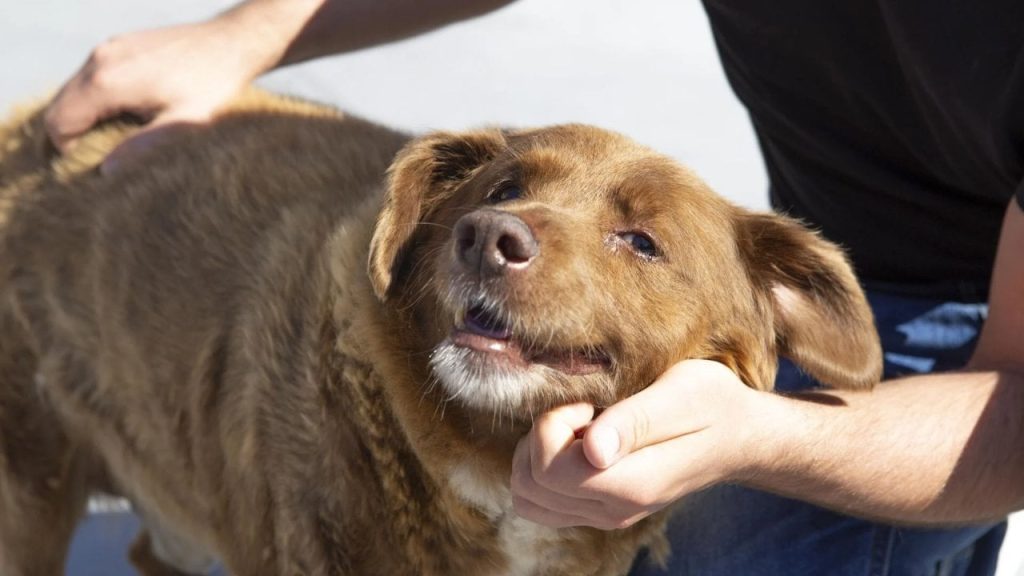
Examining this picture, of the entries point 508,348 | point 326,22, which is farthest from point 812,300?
point 326,22

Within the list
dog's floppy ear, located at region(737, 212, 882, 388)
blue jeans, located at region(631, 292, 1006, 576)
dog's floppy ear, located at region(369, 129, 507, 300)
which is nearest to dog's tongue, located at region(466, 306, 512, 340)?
dog's floppy ear, located at region(369, 129, 507, 300)

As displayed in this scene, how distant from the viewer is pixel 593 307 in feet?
7.54

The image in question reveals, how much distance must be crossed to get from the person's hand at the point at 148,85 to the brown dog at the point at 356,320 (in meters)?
0.07

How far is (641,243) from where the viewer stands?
8.04 ft

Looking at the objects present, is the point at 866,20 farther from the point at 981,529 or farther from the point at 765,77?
the point at 981,529

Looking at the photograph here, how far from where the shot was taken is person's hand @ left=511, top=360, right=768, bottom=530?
6.98ft

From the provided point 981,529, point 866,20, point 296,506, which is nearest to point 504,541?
point 296,506

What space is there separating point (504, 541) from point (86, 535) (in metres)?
2.17

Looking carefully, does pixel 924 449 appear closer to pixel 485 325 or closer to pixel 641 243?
pixel 641 243

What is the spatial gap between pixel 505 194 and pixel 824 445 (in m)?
0.82

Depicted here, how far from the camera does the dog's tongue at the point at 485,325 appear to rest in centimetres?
229

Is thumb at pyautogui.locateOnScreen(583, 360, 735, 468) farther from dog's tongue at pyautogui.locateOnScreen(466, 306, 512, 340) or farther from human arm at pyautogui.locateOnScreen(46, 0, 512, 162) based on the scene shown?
human arm at pyautogui.locateOnScreen(46, 0, 512, 162)

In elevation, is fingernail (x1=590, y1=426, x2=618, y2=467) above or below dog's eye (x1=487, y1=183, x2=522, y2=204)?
below

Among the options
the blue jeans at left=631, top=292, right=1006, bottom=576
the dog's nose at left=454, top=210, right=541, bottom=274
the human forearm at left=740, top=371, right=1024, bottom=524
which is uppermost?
the dog's nose at left=454, top=210, right=541, bottom=274
